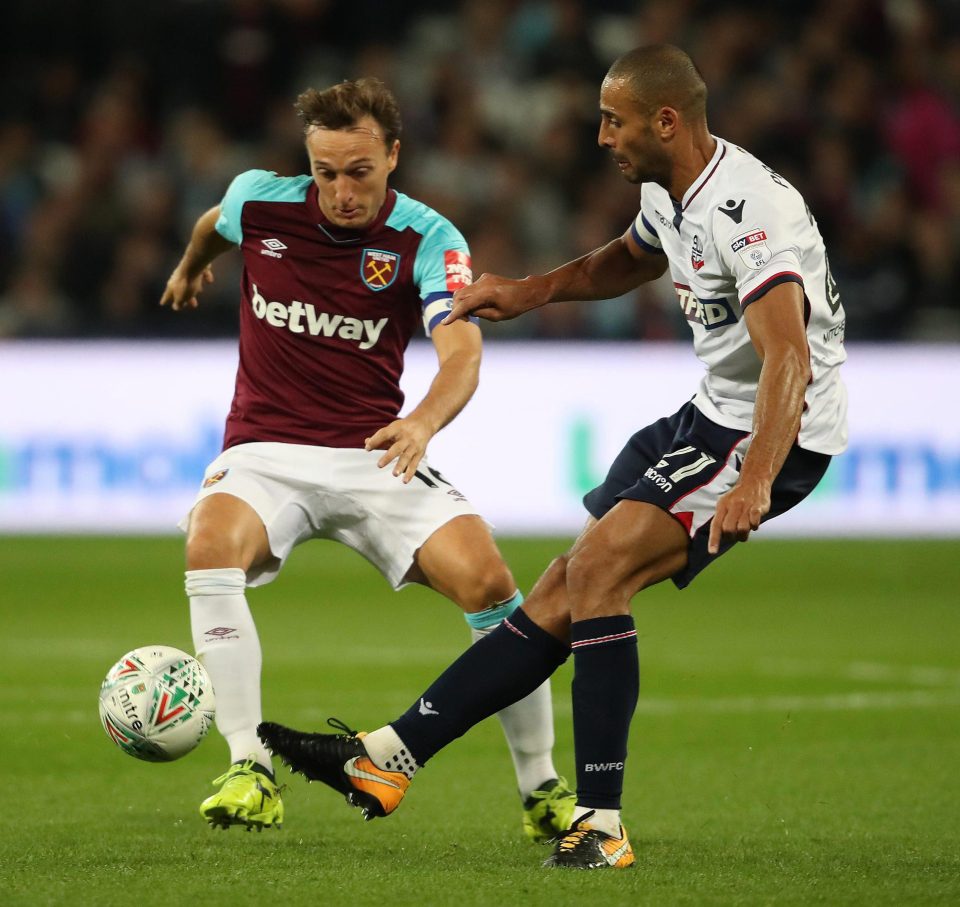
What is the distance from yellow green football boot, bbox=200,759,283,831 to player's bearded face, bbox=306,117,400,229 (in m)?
1.68

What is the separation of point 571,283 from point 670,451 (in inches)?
26.3

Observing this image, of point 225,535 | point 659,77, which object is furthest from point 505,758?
point 659,77

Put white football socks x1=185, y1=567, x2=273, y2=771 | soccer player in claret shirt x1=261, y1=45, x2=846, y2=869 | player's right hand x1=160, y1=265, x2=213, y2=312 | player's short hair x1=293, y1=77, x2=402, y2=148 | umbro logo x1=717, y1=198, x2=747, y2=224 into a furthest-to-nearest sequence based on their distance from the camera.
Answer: player's right hand x1=160, y1=265, x2=213, y2=312 → player's short hair x1=293, y1=77, x2=402, y2=148 → white football socks x1=185, y1=567, x2=273, y2=771 → umbro logo x1=717, y1=198, x2=747, y2=224 → soccer player in claret shirt x1=261, y1=45, x2=846, y2=869

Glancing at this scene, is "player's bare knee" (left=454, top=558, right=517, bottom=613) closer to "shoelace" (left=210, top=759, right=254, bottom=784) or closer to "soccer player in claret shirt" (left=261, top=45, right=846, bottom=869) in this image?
"soccer player in claret shirt" (left=261, top=45, right=846, bottom=869)

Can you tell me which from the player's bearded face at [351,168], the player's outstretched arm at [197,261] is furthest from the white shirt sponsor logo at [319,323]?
the player's outstretched arm at [197,261]

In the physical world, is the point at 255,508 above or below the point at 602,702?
above

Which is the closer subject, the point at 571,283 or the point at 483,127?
the point at 571,283

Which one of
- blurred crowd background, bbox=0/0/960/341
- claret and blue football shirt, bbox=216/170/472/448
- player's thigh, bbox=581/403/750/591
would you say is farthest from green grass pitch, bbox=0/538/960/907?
blurred crowd background, bbox=0/0/960/341

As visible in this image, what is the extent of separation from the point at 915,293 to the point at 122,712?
390 inches

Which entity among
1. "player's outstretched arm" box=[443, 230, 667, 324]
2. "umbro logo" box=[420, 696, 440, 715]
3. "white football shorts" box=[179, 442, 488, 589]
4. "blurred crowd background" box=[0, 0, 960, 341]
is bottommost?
"umbro logo" box=[420, 696, 440, 715]

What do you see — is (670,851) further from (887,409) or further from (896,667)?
(887,409)

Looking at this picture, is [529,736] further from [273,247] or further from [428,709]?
[273,247]

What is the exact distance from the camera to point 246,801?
4820 millimetres

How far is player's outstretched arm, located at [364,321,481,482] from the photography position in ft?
15.2
